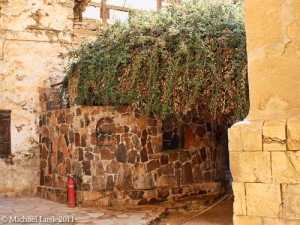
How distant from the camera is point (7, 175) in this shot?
1083 centimetres

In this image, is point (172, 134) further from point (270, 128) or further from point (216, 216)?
point (270, 128)

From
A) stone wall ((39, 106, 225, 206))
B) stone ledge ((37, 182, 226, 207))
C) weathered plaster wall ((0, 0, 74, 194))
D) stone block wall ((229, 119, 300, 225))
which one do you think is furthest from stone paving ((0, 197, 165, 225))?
stone block wall ((229, 119, 300, 225))

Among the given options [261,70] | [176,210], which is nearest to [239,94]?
[176,210]

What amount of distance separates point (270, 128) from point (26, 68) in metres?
10.1

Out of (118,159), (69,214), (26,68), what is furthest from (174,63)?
(26,68)

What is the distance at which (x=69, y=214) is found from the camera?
824 cm

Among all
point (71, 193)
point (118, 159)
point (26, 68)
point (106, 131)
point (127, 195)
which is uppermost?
point (26, 68)

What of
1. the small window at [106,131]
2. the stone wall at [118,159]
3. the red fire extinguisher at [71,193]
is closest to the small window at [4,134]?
the stone wall at [118,159]

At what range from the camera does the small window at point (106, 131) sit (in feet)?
31.3

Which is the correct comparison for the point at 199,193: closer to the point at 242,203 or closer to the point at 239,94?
the point at 239,94

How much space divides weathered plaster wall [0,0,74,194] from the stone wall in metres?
0.97

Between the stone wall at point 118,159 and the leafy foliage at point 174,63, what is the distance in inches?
23.4

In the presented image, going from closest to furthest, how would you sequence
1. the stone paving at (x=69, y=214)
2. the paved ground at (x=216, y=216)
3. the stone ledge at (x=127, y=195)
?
the stone paving at (x=69, y=214)
the paved ground at (x=216, y=216)
the stone ledge at (x=127, y=195)

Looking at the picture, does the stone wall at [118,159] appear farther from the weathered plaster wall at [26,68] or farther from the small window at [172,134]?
the weathered plaster wall at [26,68]
